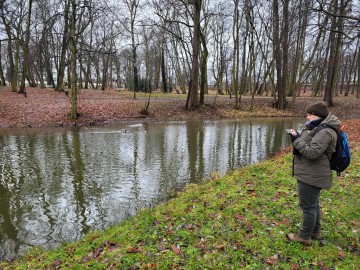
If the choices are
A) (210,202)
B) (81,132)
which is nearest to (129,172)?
(210,202)

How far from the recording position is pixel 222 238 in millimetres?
4211

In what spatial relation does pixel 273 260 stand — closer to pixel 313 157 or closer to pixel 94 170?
pixel 313 157

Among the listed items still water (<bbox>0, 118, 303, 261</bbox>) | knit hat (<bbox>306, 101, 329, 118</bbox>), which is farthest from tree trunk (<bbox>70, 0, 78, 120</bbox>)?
knit hat (<bbox>306, 101, 329, 118</bbox>)

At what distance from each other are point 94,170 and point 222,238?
5696 mm

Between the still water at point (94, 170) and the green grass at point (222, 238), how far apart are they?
87cm

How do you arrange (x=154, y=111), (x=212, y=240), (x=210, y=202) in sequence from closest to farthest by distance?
1. (x=212, y=240)
2. (x=210, y=202)
3. (x=154, y=111)

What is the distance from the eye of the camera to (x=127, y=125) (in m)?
18.3

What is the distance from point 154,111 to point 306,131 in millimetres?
19196

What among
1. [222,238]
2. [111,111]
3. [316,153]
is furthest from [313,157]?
[111,111]

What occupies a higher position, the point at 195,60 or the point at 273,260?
the point at 195,60

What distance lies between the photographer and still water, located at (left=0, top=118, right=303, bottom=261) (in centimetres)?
559

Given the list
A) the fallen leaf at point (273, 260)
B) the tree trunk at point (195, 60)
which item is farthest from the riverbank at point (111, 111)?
the fallen leaf at point (273, 260)

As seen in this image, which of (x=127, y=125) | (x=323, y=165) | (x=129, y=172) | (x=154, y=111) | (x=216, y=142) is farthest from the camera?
(x=154, y=111)

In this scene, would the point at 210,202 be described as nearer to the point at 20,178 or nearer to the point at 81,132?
the point at 20,178
